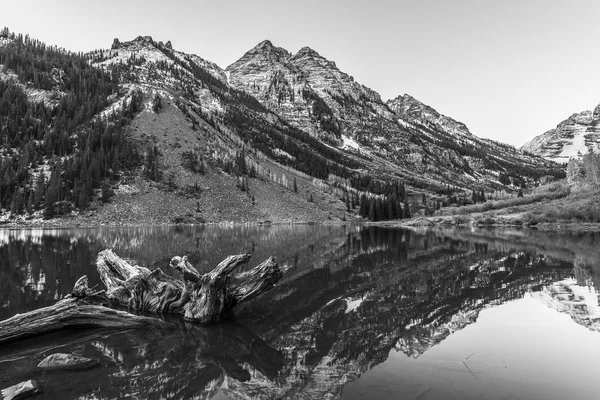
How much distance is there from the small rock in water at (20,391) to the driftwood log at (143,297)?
158 inches

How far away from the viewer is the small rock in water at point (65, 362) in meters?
8.84

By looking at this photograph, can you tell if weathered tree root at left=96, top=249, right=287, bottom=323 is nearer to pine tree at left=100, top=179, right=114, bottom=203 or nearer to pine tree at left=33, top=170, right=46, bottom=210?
pine tree at left=100, top=179, right=114, bottom=203

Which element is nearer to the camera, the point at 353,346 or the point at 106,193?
the point at 353,346

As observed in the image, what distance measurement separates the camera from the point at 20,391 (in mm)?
7270

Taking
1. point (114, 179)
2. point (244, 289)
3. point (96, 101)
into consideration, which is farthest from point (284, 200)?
point (244, 289)

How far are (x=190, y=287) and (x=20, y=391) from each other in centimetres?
722

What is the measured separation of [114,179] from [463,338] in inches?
4666

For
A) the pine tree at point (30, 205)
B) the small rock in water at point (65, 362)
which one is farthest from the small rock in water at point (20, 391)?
the pine tree at point (30, 205)

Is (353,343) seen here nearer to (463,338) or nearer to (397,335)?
(397,335)

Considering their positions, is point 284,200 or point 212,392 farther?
point 284,200

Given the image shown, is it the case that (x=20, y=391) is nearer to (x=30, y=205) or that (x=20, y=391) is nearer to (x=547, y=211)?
(x=30, y=205)

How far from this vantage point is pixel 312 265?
1089 inches

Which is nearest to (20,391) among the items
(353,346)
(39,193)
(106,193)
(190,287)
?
(190,287)

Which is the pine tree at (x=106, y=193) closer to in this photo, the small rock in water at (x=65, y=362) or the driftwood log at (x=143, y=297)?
the driftwood log at (x=143, y=297)
